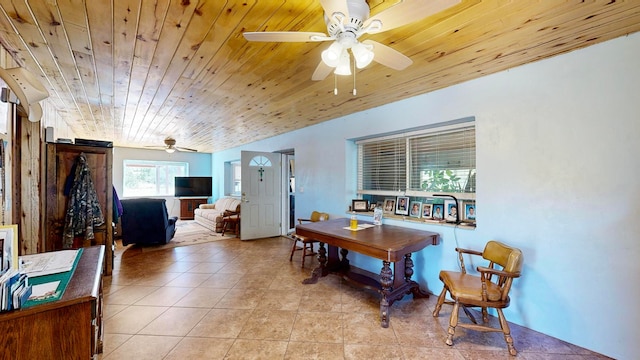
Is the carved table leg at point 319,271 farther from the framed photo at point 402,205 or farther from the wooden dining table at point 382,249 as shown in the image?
the framed photo at point 402,205

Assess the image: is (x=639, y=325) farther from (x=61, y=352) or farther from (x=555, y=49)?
(x=61, y=352)

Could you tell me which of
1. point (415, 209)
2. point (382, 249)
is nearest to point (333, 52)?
point (382, 249)

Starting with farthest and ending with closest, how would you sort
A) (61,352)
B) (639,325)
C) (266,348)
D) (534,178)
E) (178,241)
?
(178,241), (534,178), (266,348), (639,325), (61,352)

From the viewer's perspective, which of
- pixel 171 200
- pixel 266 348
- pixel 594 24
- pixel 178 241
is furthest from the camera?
pixel 171 200

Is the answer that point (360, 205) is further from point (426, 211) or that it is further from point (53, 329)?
point (53, 329)

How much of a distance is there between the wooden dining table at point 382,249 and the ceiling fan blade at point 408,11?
64.2 inches

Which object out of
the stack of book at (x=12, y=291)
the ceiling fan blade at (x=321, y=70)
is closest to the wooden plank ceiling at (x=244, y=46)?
the ceiling fan blade at (x=321, y=70)

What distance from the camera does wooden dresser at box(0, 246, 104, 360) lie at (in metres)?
0.95

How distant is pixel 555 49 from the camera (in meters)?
1.89

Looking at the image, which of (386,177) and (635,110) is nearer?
(635,110)

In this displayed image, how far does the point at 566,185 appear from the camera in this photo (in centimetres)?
198

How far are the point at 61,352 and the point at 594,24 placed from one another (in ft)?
11.0

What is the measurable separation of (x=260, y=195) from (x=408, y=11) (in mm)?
4664

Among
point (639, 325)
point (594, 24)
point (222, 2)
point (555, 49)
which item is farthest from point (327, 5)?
point (639, 325)
